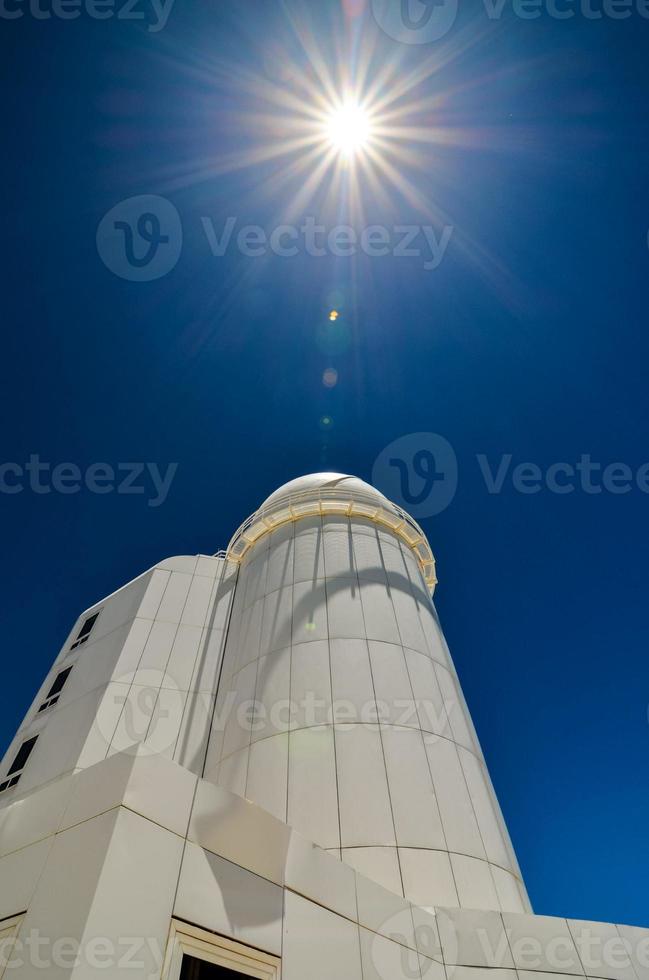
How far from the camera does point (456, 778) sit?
10.8 m

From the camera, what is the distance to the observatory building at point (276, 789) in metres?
5.00

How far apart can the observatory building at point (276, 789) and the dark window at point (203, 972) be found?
18mm

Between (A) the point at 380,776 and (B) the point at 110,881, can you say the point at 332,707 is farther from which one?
(B) the point at 110,881

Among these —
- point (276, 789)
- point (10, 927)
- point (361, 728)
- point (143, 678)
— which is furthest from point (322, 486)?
point (10, 927)

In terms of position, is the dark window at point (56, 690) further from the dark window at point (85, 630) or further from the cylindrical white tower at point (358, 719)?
the cylindrical white tower at point (358, 719)

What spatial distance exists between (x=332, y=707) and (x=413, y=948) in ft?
14.5

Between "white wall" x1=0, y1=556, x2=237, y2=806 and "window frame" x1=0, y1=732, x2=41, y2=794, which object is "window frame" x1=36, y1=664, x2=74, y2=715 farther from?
"window frame" x1=0, y1=732, x2=41, y2=794

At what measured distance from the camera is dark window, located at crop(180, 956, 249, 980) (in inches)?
200

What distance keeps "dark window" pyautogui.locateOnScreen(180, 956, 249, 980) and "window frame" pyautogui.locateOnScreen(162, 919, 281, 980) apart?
0.33 ft

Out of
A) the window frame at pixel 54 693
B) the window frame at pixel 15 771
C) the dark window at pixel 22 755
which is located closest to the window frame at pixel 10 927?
the window frame at pixel 15 771

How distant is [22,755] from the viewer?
51.5 feet

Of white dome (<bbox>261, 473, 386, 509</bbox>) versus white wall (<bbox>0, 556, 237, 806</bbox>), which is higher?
white dome (<bbox>261, 473, 386, 509</bbox>)

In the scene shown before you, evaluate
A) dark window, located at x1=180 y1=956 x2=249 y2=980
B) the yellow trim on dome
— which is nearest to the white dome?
the yellow trim on dome

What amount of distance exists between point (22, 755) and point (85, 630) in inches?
189
